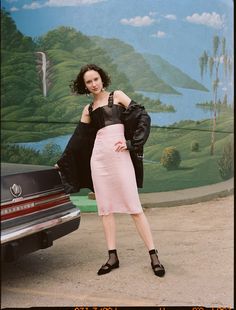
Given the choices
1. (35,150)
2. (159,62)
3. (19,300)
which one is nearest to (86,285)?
(19,300)

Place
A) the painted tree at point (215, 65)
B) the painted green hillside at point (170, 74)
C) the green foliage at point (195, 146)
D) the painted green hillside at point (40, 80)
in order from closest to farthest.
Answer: the painted green hillside at point (40, 80) < the painted green hillside at point (170, 74) < the painted tree at point (215, 65) < the green foliage at point (195, 146)

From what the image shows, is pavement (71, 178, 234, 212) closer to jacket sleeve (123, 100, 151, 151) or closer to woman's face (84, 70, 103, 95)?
jacket sleeve (123, 100, 151, 151)

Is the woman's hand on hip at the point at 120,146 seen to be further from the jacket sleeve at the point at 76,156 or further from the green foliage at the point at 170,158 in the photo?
the green foliage at the point at 170,158

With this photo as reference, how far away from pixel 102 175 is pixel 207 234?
1.77 metres

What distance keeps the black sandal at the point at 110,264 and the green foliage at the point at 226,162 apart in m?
3.58

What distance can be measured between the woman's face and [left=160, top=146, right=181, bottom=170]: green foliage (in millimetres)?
2911

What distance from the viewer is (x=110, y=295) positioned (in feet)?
12.8

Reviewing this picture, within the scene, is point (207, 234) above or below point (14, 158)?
below

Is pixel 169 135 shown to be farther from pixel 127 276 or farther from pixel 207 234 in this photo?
pixel 127 276

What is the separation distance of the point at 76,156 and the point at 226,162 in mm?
3926

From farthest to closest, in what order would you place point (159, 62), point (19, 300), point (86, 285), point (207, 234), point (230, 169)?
point (230, 169) < point (159, 62) < point (207, 234) < point (86, 285) < point (19, 300)

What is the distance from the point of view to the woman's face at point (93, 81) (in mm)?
4203

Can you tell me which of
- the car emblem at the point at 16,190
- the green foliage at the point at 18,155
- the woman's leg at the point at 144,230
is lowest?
the woman's leg at the point at 144,230

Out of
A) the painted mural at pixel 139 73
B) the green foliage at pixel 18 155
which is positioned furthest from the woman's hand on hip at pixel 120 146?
the painted mural at pixel 139 73
